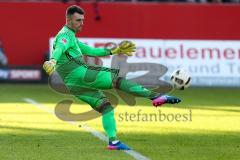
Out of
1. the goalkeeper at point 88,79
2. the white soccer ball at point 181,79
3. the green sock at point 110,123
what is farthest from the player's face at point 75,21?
the white soccer ball at point 181,79

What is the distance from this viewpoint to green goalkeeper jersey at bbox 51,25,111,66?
10289 mm

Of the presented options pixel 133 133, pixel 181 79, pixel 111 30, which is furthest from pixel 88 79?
pixel 111 30

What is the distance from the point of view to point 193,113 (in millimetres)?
16953

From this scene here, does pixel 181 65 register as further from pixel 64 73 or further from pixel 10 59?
pixel 64 73

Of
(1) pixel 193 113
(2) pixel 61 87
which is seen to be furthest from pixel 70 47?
(2) pixel 61 87

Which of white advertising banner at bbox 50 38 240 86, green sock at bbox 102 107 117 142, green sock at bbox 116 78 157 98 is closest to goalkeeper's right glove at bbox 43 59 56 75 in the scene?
green sock at bbox 102 107 117 142

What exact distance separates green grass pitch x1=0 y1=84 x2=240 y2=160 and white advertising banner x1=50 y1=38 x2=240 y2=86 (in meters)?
6.00

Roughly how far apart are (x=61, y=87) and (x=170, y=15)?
6808mm

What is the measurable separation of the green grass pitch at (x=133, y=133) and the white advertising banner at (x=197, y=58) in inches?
236

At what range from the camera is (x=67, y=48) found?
1052cm

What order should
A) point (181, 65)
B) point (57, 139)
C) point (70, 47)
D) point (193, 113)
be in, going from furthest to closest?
point (181, 65) < point (193, 113) < point (57, 139) < point (70, 47)

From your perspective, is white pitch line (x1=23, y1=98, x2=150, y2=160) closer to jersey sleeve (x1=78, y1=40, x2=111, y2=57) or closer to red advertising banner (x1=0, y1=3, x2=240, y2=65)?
jersey sleeve (x1=78, y1=40, x2=111, y2=57)

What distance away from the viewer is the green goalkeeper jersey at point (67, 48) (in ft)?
33.8

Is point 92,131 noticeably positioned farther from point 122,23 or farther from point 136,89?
point 122,23
